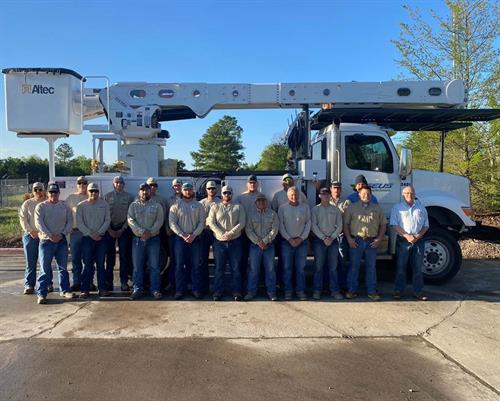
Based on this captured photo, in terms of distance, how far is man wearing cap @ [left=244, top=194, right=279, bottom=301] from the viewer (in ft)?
23.0

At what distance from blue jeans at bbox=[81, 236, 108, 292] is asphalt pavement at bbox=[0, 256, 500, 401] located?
26 cm

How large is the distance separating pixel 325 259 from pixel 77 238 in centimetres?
387

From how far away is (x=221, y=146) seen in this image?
53938mm

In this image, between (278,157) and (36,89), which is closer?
(36,89)

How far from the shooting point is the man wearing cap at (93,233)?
281 inches

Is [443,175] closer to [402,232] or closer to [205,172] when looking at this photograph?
[402,232]

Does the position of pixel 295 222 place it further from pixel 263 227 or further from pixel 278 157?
pixel 278 157

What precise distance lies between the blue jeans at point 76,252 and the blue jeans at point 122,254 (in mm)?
407

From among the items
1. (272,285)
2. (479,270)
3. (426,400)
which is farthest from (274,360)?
(479,270)

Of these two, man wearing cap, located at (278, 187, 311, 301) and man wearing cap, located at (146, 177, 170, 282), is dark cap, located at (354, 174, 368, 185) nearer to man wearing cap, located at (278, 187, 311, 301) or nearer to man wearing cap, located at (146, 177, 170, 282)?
man wearing cap, located at (278, 187, 311, 301)

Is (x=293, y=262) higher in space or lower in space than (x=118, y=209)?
lower

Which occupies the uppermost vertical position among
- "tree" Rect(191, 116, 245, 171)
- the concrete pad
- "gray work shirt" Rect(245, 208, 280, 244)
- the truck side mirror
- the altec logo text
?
"tree" Rect(191, 116, 245, 171)

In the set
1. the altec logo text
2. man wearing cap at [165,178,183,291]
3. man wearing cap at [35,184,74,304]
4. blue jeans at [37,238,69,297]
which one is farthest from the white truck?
blue jeans at [37,238,69,297]

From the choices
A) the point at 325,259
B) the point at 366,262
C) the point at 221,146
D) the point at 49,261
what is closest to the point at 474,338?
the point at 366,262
